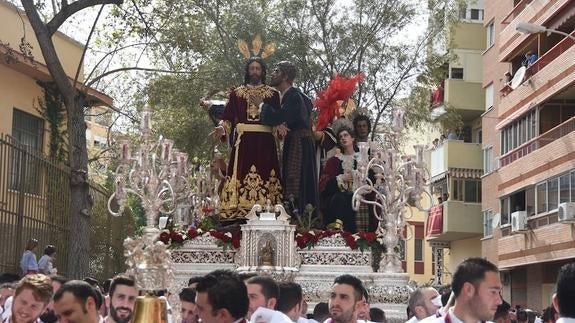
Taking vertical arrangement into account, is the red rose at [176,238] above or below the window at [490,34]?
below

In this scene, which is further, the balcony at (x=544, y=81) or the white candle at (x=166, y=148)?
the balcony at (x=544, y=81)

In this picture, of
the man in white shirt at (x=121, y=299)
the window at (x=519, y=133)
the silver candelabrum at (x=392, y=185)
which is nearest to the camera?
the man in white shirt at (x=121, y=299)

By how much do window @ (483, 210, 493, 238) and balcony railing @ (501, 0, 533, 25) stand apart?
7.22 m

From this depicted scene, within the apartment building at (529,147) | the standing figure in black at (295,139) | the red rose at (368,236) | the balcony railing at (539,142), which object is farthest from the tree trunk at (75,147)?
the balcony railing at (539,142)

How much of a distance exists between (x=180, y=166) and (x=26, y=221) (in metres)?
2.60

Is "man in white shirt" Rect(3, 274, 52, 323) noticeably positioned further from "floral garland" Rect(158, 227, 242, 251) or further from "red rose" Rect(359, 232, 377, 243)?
"red rose" Rect(359, 232, 377, 243)

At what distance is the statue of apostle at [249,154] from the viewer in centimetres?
1738

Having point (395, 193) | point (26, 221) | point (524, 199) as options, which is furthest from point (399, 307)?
point (524, 199)

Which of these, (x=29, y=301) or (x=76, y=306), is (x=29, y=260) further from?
(x=76, y=306)

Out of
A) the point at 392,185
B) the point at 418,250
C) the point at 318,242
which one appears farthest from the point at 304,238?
the point at 418,250

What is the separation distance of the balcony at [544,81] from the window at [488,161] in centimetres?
335

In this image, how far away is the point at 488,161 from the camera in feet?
143

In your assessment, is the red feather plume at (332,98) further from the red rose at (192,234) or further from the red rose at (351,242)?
the red rose at (192,234)

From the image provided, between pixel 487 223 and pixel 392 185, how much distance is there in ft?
91.7
